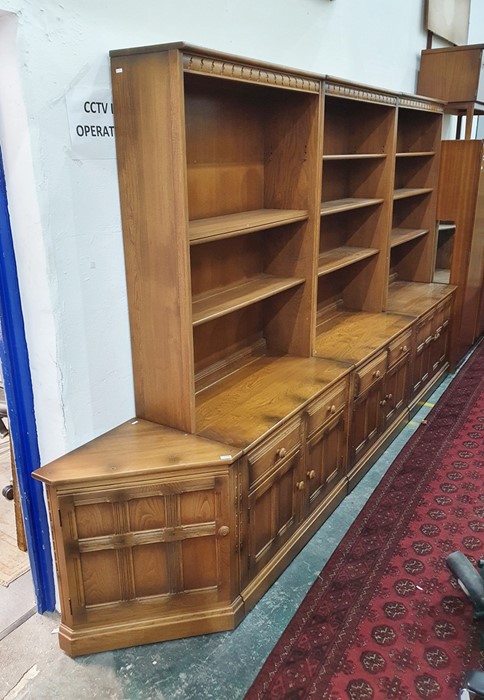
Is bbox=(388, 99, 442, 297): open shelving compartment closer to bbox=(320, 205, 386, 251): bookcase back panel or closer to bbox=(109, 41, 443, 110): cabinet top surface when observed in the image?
bbox=(109, 41, 443, 110): cabinet top surface

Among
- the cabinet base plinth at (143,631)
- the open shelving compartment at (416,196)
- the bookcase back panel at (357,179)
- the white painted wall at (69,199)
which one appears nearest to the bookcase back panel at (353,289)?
the bookcase back panel at (357,179)

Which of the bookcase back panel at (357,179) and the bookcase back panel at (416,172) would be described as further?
the bookcase back panel at (416,172)

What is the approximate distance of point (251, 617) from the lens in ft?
8.04

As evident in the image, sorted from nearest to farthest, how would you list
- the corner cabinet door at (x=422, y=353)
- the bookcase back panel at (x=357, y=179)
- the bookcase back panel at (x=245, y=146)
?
the bookcase back panel at (x=245, y=146) → the bookcase back panel at (x=357, y=179) → the corner cabinet door at (x=422, y=353)

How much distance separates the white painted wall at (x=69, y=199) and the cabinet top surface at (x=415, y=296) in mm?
2176

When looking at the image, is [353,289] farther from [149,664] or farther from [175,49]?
[149,664]

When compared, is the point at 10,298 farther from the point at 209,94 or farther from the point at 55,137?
the point at 209,94

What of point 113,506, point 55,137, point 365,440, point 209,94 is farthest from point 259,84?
point 365,440

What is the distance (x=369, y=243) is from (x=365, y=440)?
1.39m

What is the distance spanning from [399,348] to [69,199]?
7.97 ft

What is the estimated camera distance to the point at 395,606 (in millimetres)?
2498

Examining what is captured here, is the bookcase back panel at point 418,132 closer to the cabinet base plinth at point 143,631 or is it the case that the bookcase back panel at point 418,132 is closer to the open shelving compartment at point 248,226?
the open shelving compartment at point 248,226

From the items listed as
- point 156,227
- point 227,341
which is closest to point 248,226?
point 156,227

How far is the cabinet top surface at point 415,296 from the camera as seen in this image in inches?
166
